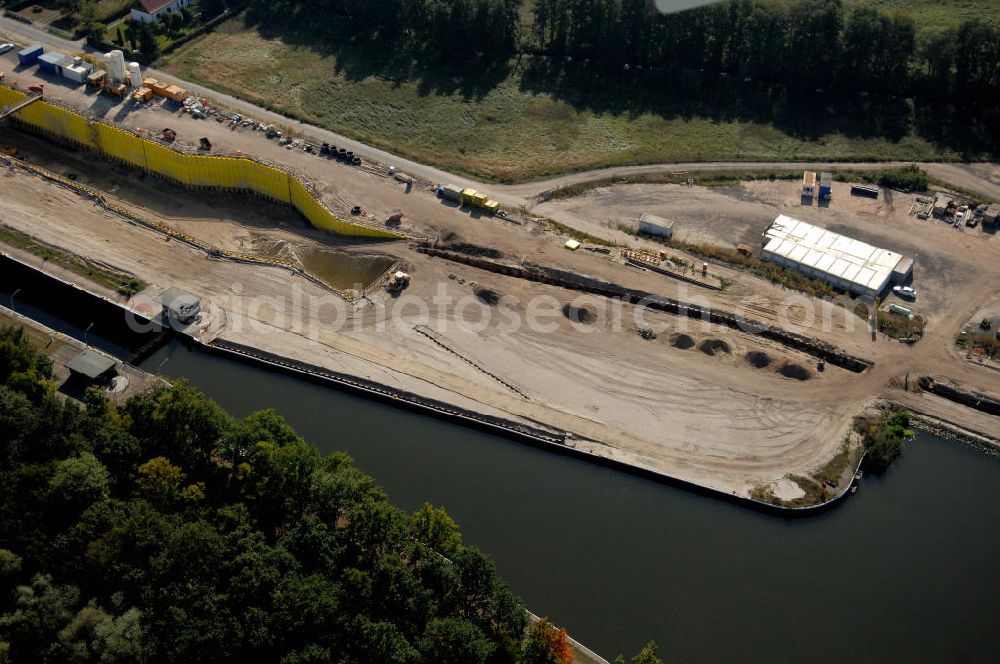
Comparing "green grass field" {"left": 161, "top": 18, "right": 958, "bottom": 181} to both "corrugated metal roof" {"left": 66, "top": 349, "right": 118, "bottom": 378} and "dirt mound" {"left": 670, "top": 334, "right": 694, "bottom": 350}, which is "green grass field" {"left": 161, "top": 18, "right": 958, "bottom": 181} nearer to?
"dirt mound" {"left": 670, "top": 334, "right": 694, "bottom": 350}

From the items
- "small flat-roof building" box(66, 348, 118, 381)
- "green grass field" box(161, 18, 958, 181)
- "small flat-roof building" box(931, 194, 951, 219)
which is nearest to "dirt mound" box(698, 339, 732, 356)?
"green grass field" box(161, 18, 958, 181)

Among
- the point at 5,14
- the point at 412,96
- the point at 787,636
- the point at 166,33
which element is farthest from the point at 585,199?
the point at 5,14

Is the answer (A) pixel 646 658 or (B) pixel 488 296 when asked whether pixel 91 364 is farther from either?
(A) pixel 646 658

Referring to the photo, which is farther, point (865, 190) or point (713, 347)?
point (865, 190)

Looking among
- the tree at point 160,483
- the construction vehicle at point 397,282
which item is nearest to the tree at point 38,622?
the tree at point 160,483

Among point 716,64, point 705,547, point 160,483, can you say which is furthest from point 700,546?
point 716,64

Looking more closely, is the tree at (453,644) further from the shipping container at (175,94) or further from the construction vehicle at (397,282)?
the shipping container at (175,94)
